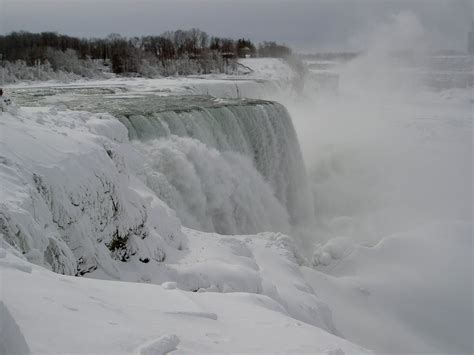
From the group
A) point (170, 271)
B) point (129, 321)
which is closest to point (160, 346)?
point (129, 321)

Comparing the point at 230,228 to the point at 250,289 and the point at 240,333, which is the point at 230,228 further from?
the point at 240,333

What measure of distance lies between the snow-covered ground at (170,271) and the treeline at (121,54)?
24855 mm

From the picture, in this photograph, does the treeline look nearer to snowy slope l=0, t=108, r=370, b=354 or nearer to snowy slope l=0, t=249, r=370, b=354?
snowy slope l=0, t=108, r=370, b=354

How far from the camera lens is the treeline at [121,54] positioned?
4069 centimetres

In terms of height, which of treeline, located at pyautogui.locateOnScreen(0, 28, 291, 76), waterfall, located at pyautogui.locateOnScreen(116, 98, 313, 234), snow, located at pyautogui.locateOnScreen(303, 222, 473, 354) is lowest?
snow, located at pyautogui.locateOnScreen(303, 222, 473, 354)

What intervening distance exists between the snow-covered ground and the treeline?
2485cm

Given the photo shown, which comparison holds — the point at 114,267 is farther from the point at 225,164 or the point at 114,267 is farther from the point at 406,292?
the point at 225,164

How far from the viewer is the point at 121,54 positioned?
4625 centimetres

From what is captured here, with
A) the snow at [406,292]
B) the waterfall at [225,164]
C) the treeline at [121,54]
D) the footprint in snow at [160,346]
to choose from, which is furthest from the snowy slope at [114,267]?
the treeline at [121,54]

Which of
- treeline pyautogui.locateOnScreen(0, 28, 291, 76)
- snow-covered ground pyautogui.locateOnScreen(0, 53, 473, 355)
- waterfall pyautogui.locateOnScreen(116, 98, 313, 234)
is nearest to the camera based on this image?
snow-covered ground pyautogui.locateOnScreen(0, 53, 473, 355)

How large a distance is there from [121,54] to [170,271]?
139 feet

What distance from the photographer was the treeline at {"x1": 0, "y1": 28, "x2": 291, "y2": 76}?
4069 cm

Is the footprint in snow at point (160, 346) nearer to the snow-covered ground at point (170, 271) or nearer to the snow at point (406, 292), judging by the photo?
the snow-covered ground at point (170, 271)

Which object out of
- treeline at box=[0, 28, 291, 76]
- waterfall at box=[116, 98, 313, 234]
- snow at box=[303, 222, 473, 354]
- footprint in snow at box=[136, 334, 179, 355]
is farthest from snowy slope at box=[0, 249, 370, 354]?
treeline at box=[0, 28, 291, 76]
